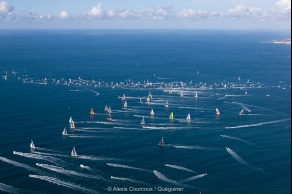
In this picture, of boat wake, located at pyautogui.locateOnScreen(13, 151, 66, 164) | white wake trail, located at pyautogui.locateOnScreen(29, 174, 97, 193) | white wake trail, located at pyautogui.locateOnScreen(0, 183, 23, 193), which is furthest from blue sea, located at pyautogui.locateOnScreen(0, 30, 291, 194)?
boat wake, located at pyautogui.locateOnScreen(13, 151, 66, 164)

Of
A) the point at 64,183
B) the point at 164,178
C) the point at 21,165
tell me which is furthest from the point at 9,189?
the point at 164,178

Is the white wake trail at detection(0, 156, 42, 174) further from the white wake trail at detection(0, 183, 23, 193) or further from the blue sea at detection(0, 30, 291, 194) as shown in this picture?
the white wake trail at detection(0, 183, 23, 193)

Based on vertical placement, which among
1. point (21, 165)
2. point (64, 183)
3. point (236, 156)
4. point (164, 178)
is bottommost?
point (164, 178)

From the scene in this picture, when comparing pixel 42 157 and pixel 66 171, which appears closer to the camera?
pixel 66 171

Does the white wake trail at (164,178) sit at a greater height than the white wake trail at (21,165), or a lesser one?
lesser

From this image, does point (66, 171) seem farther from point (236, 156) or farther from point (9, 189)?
point (236, 156)

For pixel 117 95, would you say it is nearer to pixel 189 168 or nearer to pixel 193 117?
pixel 193 117

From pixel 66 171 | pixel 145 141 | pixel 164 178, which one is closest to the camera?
pixel 164 178

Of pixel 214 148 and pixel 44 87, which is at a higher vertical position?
pixel 44 87

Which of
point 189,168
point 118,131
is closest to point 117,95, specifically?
point 118,131

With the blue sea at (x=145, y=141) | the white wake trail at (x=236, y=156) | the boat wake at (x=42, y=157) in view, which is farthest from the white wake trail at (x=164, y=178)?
the boat wake at (x=42, y=157)

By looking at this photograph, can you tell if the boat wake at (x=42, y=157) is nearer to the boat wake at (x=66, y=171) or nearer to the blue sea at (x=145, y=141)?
the blue sea at (x=145, y=141)
